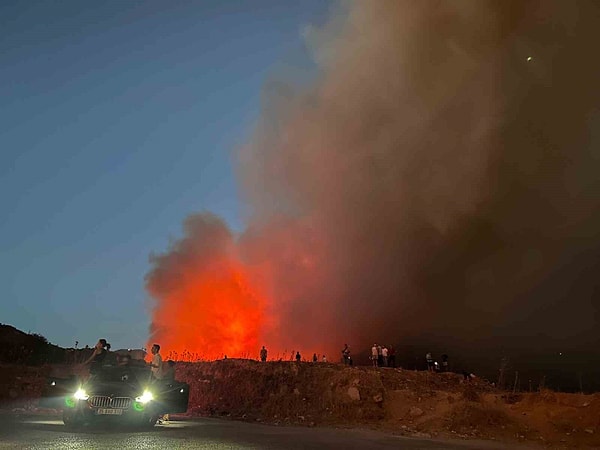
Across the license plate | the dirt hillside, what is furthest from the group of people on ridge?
the dirt hillside

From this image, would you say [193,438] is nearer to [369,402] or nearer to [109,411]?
[109,411]

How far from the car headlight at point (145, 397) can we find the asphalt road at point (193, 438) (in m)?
0.75

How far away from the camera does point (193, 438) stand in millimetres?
11781

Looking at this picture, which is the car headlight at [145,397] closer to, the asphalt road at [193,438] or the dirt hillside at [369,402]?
the asphalt road at [193,438]

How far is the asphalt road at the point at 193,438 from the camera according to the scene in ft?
33.6

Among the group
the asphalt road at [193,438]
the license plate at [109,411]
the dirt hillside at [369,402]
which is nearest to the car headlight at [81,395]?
the license plate at [109,411]

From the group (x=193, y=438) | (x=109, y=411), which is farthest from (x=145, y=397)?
(x=193, y=438)

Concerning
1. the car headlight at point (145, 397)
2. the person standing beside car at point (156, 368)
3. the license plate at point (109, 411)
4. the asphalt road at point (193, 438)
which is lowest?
the asphalt road at point (193, 438)

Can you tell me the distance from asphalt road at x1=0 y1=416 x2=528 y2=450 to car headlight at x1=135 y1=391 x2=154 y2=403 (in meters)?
0.75

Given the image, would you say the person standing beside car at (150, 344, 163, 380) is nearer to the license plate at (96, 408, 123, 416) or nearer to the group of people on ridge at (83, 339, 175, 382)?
the group of people on ridge at (83, 339, 175, 382)

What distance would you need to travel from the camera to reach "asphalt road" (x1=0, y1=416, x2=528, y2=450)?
10.3 m

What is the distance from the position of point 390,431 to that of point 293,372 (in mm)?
7599

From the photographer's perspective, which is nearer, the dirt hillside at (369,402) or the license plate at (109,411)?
the license plate at (109,411)

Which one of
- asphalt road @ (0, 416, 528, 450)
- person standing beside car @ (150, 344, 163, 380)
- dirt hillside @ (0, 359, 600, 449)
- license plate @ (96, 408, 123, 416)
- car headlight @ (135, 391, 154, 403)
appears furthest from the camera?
dirt hillside @ (0, 359, 600, 449)
